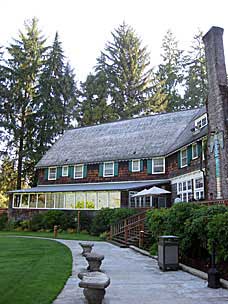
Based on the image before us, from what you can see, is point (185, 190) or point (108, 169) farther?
point (108, 169)

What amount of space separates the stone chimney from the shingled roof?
501 cm

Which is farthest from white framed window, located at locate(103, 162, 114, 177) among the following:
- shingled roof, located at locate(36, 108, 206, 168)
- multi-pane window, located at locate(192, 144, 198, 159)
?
multi-pane window, located at locate(192, 144, 198, 159)

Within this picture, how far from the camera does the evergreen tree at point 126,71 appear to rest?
127 feet

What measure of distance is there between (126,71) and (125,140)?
52.0ft

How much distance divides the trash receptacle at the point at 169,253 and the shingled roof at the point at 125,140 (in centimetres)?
1299

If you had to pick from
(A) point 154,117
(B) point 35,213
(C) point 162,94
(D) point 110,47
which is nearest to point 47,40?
(D) point 110,47

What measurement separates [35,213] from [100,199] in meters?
5.76

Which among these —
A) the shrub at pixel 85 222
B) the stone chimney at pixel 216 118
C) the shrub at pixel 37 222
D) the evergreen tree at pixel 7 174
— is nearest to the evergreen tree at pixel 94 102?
the evergreen tree at pixel 7 174

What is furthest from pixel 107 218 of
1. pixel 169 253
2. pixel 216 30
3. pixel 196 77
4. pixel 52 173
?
pixel 196 77

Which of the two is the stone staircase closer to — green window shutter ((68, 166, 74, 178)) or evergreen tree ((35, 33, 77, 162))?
green window shutter ((68, 166, 74, 178))

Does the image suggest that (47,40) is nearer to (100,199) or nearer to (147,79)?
(147,79)

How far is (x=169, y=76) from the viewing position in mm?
39969

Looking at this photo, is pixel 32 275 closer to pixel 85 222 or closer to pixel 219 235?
pixel 219 235

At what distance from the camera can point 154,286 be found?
266 inches
